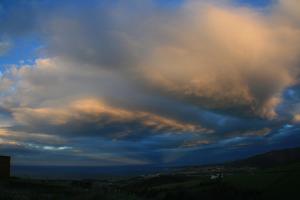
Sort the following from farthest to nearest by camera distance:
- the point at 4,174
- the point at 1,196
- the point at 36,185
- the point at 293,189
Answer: the point at 4,174, the point at 36,185, the point at 293,189, the point at 1,196

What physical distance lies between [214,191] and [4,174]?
109 feet

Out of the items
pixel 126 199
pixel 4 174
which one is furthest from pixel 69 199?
pixel 4 174

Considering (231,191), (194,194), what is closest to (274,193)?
(231,191)

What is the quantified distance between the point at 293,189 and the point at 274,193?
1.97 meters

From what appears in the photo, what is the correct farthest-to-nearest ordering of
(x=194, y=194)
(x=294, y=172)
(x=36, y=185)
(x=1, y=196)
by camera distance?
1. (x=36, y=185)
2. (x=194, y=194)
3. (x=294, y=172)
4. (x=1, y=196)

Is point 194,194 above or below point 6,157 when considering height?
below

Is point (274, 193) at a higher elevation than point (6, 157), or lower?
lower

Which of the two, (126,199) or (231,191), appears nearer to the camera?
(126,199)

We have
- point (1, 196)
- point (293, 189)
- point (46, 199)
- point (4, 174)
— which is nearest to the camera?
point (1, 196)

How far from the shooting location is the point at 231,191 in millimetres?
45000

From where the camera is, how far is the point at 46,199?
35.5 m

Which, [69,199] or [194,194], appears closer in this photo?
[69,199]

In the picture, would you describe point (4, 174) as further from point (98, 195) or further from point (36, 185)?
point (98, 195)

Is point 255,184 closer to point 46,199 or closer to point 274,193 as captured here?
point 274,193
